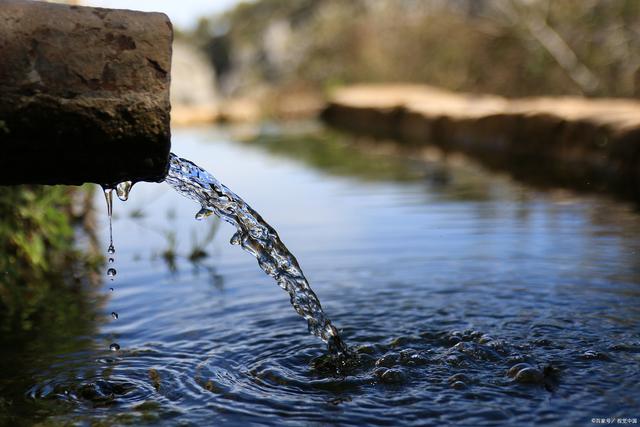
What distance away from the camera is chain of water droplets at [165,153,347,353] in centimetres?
283

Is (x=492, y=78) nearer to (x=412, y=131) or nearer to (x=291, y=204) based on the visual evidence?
(x=412, y=131)

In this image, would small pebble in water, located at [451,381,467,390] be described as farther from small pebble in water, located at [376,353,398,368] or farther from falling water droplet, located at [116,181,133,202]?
falling water droplet, located at [116,181,133,202]

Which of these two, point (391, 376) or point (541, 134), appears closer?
point (391, 376)

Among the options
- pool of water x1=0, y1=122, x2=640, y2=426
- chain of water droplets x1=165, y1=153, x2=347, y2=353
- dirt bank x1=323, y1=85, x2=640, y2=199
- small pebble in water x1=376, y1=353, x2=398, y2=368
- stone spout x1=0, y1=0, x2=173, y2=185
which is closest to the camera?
stone spout x1=0, y1=0, x2=173, y2=185

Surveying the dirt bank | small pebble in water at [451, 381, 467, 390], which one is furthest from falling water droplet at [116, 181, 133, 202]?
the dirt bank

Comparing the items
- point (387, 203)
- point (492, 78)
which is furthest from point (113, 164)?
point (492, 78)

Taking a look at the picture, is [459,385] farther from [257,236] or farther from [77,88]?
[77,88]

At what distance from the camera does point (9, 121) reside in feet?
6.91

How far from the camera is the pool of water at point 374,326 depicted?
2.39m

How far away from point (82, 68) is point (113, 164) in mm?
274

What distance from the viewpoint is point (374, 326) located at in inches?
125

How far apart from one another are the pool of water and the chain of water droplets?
0.32 feet

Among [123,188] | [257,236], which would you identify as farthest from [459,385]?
[123,188]

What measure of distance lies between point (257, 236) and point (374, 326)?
22.1 inches
